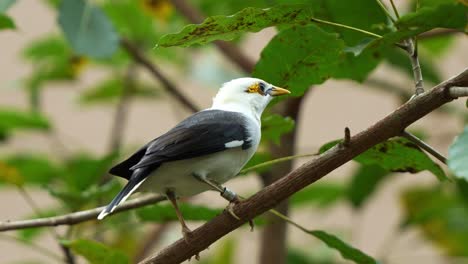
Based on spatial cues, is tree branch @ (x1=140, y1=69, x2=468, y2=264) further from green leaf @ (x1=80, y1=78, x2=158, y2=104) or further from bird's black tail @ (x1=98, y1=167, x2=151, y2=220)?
green leaf @ (x1=80, y1=78, x2=158, y2=104)

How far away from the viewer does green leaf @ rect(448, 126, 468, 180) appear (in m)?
0.98

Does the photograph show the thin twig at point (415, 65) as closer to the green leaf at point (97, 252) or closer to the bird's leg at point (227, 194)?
the bird's leg at point (227, 194)

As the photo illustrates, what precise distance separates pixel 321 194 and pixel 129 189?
1.31 metres

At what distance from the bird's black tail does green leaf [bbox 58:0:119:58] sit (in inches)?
19.7

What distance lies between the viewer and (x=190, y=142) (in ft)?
4.84

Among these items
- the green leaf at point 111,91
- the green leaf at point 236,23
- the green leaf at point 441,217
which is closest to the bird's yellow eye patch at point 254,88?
the green leaf at point 236,23

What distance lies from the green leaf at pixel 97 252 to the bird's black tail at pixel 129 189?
0.12 meters

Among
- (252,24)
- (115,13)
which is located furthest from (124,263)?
(115,13)

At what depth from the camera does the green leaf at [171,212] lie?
60.2 inches

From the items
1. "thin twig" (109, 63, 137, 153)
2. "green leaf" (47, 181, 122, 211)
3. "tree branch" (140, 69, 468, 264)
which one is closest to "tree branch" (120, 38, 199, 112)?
"green leaf" (47, 181, 122, 211)

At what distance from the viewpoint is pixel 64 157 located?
103 inches

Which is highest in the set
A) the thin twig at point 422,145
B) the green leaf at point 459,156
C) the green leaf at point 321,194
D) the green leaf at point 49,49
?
the green leaf at point 459,156

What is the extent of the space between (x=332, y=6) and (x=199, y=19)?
694mm

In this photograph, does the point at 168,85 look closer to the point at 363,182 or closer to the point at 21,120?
the point at 21,120
